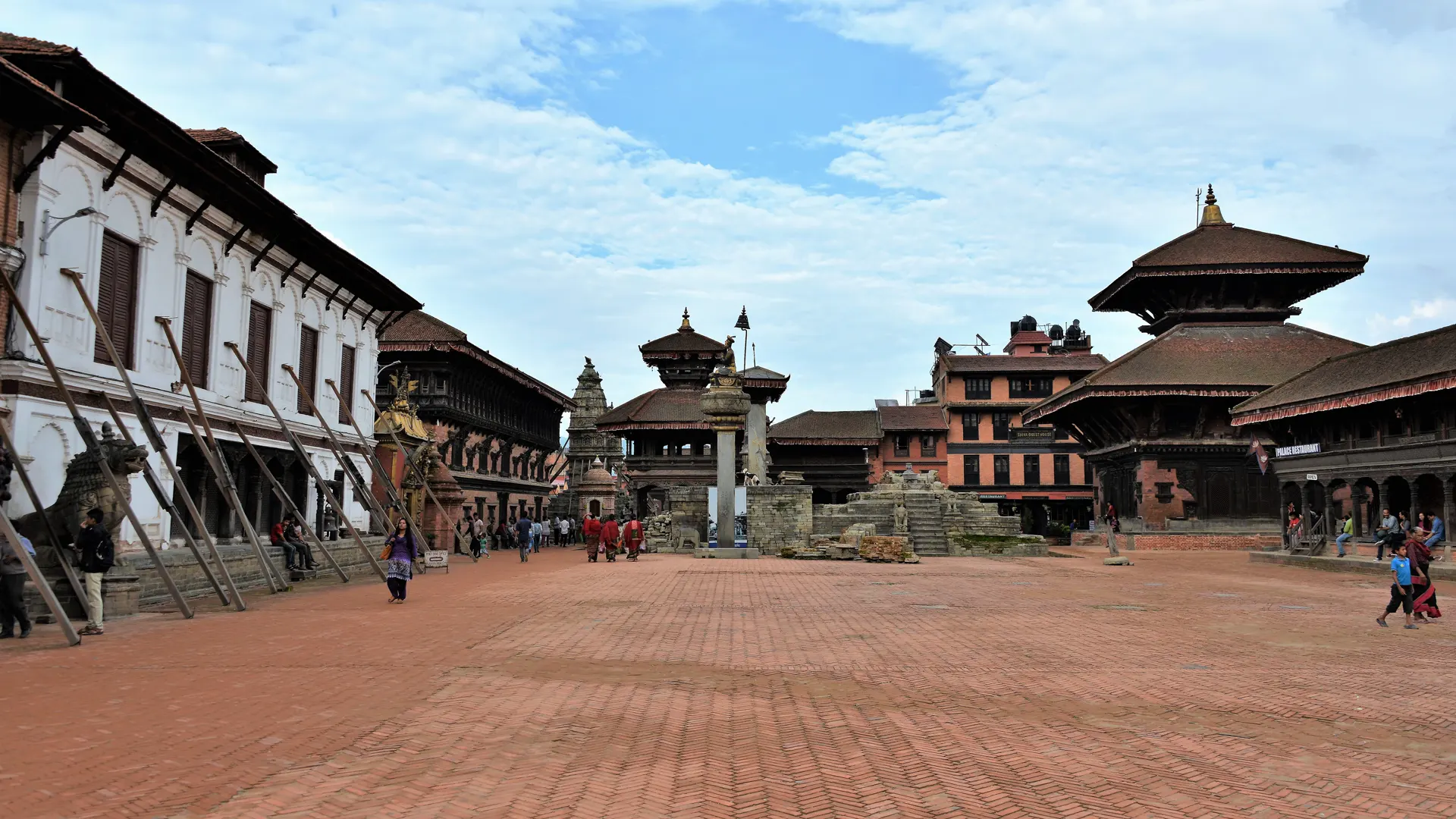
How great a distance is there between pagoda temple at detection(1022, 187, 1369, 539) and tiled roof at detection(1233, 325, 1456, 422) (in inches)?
258

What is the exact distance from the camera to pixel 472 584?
20.6m

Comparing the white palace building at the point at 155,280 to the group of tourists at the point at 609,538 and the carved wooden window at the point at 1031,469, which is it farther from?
the carved wooden window at the point at 1031,469

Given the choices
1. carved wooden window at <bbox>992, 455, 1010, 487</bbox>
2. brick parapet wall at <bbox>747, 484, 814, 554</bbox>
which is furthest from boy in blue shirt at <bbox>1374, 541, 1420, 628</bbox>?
carved wooden window at <bbox>992, 455, 1010, 487</bbox>

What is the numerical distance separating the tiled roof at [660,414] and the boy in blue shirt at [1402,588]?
132 feet

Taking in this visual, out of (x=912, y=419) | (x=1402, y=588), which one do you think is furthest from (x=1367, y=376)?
(x=912, y=419)

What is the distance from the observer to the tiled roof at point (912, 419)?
207ft

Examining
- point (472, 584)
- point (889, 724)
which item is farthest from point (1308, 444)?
point (889, 724)

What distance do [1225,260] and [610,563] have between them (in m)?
32.8

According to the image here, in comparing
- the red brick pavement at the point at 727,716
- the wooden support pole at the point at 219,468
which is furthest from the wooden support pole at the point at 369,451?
the red brick pavement at the point at 727,716

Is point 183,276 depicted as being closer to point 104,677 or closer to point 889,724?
point 104,677

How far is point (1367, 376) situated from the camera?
2850 centimetres

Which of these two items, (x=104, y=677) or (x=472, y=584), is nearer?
(x=104, y=677)

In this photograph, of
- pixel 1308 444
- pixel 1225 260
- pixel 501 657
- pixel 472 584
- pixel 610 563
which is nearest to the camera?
pixel 501 657

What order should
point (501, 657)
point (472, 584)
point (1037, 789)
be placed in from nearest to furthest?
point (1037, 789), point (501, 657), point (472, 584)
